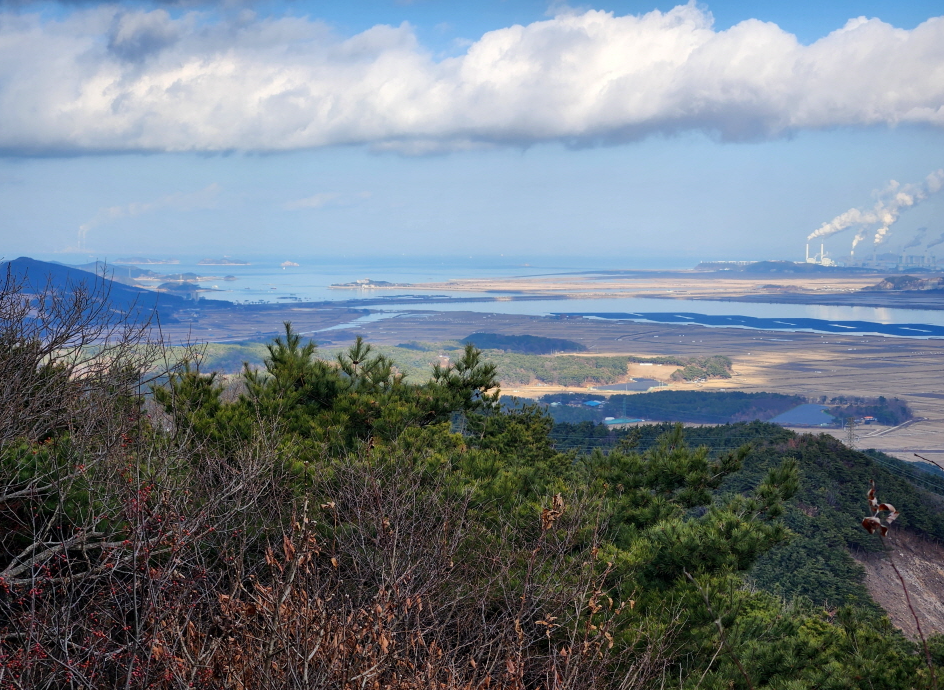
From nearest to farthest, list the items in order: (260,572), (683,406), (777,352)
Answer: (260,572)
(683,406)
(777,352)

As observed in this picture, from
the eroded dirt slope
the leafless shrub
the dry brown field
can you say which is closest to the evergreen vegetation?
the dry brown field

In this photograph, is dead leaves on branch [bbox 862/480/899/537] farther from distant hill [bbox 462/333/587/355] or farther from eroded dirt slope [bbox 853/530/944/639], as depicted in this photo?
distant hill [bbox 462/333/587/355]

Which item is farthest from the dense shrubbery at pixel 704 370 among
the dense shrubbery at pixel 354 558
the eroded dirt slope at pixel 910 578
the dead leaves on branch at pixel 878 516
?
the dead leaves on branch at pixel 878 516

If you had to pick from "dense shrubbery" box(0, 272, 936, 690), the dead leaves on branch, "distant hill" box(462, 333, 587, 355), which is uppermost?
the dead leaves on branch

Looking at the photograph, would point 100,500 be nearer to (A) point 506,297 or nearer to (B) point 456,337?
(B) point 456,337

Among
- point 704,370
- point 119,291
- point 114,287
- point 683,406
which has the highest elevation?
point 114,287

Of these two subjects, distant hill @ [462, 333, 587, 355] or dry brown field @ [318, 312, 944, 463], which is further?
distant hill @ [462, 333, 587, 355]

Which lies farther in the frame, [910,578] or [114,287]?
[114,287]

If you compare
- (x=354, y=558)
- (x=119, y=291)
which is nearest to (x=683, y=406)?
(x=119, y=291)

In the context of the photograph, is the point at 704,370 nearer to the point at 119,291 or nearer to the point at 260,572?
the point at 119,291
